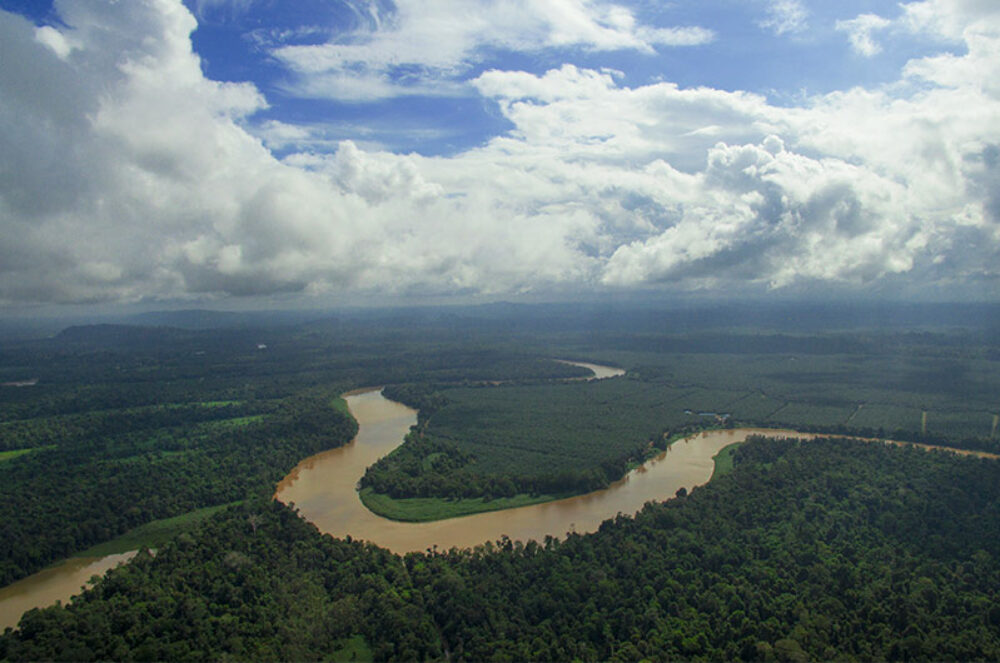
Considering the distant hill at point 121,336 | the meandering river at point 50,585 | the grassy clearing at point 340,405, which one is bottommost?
the meandering river at point 50,585

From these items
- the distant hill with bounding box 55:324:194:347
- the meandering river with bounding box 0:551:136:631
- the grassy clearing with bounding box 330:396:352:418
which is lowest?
the meandering river with bounding box 0:551:136:631

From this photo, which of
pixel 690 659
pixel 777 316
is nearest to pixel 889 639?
pixel 690 659

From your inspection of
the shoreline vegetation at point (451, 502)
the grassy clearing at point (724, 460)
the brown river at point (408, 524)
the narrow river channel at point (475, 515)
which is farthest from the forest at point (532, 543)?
the narrow river channel at point (475, 515)

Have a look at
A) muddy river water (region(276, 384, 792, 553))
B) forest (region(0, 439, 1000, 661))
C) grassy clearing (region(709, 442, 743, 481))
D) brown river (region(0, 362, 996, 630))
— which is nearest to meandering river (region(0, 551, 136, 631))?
brown river (region(0, 362, 996, 630))

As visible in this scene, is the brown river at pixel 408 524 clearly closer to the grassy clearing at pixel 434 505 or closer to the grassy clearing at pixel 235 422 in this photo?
the grassy clearing at pixel 434 505

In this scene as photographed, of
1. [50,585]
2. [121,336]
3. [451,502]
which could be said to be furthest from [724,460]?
[121,336]

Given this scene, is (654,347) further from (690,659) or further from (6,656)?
(6,656)

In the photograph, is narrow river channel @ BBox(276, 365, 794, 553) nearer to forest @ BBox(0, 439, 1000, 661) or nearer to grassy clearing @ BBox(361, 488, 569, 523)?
grassy clearing @ BBox(361, 488, 569, 523)
